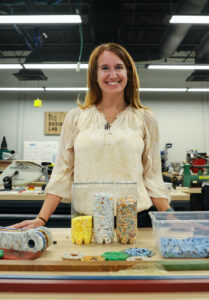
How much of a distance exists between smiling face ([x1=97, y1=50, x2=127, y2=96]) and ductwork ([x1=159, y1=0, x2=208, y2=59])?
447 cm

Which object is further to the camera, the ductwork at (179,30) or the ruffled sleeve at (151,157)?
the ductwork at (179,30)

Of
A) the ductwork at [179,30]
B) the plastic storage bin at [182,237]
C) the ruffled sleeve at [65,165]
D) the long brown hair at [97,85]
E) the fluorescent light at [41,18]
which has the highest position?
the ductwork at [179,30]

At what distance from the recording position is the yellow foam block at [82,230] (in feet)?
3.63

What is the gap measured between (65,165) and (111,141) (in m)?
0.26

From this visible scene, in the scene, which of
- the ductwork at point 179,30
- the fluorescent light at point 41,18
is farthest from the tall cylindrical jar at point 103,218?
the ductwork at point 179,30

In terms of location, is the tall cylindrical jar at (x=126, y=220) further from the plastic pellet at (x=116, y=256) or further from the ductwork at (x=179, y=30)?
the ductwork at (x=179, y=30)

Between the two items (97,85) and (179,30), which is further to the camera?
(179,30)

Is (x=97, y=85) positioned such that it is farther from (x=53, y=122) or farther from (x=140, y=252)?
(x=53, y=122)

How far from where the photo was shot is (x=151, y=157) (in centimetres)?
142

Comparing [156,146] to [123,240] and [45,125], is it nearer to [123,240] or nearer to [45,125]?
[123,240]

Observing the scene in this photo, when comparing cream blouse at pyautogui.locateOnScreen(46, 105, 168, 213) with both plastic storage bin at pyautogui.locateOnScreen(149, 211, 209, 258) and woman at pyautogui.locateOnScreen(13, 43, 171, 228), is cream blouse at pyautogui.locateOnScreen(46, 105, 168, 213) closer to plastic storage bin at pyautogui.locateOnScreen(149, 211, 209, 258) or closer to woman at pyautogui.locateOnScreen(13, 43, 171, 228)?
woman at pyautogui.locateOnScreen(13, 43, 171, 228)

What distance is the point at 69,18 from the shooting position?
4.14 metres

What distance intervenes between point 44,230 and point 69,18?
148 inches

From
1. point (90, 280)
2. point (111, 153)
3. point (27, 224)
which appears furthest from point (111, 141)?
point (90, 280)
